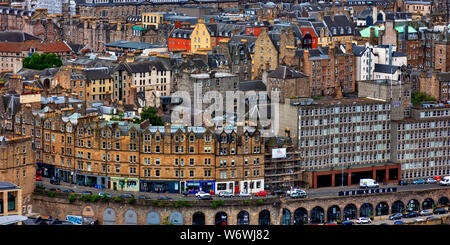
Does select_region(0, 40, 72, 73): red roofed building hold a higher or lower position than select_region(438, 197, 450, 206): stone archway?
higher

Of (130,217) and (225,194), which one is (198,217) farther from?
(130,217)

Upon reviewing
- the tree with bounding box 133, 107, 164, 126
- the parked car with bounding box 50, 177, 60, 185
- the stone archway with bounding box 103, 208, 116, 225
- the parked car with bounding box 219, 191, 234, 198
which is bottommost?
the stone archway with bounding box 103, 208, 116, 225

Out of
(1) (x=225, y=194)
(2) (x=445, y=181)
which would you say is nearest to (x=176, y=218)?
(1) (x=225, y=194)

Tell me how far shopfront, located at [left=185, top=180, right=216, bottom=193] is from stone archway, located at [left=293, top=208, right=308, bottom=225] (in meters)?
8.15

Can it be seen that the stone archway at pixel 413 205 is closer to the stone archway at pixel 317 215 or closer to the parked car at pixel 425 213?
the parked car at pixel 425 213

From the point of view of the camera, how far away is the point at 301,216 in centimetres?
8538

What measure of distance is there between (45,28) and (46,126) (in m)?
85.3

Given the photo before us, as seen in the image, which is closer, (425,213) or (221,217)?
(221,217)

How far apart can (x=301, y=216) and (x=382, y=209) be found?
9036mm

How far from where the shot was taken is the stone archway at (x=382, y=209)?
291 feet

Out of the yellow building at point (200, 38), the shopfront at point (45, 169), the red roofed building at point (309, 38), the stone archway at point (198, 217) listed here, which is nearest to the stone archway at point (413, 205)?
the stone archway at point (198, 217)

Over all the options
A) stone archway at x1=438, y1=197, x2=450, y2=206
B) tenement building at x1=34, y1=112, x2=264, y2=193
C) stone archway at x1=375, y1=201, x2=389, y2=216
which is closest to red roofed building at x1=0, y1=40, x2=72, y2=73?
tenement building at x1=34, y1=112, x2=264, y2=193

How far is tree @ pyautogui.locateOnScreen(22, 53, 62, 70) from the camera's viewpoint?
133625 millimetres

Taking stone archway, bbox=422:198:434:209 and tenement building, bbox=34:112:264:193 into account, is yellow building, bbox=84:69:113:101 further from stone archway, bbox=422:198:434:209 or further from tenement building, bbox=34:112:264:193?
stone archway, bbox=422:198:434:209
